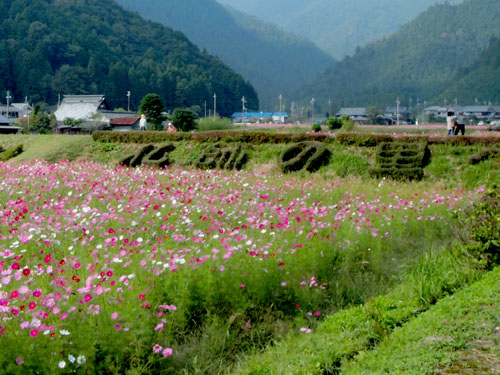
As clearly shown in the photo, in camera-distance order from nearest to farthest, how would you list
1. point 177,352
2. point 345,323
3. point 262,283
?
1. point 177,352
2. point 345,323
3. point 262,283

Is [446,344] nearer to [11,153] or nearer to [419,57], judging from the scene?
[11,153]

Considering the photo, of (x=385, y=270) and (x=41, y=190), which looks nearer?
(x=385, y=270)

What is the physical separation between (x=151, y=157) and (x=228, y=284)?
13475mm

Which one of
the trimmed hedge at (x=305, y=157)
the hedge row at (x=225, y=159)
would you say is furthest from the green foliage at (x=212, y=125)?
the trimmed hedge at (x=305, y=157)

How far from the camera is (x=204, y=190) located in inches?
419

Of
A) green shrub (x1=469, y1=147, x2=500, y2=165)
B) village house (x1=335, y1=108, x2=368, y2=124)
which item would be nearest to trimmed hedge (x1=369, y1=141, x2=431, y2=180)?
green shrub (x1=469, y1=147, x2=500, y2=165)

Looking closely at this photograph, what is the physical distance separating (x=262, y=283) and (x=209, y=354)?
3.58 feet

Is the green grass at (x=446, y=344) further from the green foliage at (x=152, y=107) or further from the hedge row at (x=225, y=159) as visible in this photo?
the green foliage at (x=152, y=107)

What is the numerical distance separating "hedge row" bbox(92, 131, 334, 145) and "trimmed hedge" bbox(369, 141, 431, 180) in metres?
1.98

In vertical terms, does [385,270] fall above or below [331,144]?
below

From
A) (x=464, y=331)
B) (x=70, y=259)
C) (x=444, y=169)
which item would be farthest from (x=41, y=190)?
(x=444, y=169)

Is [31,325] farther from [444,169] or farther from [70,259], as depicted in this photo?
[444,169]

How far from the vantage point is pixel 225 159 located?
57.2ft

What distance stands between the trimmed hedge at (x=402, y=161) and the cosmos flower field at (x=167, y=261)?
11.5 ft
